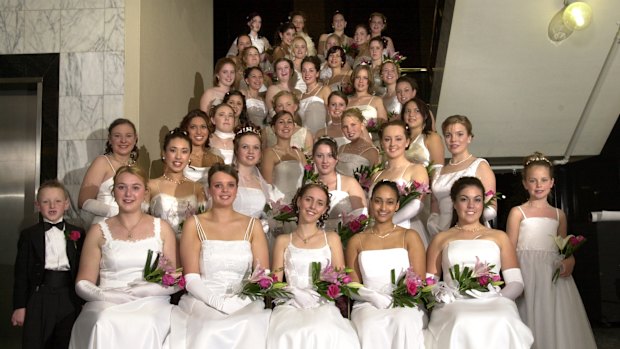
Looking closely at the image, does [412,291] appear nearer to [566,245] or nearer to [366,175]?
[566,245]

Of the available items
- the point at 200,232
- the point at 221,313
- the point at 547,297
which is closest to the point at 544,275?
the point at 547,297

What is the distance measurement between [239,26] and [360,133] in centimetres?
915

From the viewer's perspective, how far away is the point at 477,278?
5352mm

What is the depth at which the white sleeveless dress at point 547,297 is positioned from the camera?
593 cm

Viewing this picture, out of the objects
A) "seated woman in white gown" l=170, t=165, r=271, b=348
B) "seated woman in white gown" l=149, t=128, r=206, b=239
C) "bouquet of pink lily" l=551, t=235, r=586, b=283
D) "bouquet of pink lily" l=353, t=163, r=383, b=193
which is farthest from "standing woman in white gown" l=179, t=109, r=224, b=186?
"bouquet of pink lily" l=551, t=235, r=586, b=283

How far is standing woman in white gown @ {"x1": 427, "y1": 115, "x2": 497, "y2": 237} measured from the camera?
6.55 m

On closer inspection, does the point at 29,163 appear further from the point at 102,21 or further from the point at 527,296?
the point at 527,296

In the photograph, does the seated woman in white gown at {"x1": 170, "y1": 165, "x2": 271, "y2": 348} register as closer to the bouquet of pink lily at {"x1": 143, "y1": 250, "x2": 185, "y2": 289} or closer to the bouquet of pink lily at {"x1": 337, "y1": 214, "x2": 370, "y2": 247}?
the bouquet of pink lily at {"x1": 143, "y1": 250, "x2": 185, "y2": 289}

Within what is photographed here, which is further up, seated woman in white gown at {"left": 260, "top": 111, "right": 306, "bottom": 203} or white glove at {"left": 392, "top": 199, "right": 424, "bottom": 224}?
seated woman in white gown at {"left": 260, "top": 111, "right": 306, "bottom": 203}

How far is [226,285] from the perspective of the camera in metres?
5.57

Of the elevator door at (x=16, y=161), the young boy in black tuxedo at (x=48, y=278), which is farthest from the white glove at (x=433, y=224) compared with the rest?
the elevator door at (x=16, y=161)

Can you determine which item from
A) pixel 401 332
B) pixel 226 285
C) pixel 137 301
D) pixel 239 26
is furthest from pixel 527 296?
pixel 239 26

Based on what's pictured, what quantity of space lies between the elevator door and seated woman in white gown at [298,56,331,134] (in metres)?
3.40

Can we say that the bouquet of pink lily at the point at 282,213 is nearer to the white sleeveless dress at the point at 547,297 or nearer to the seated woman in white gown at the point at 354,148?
Result: the seated woman in white gown at the point at 354,148
